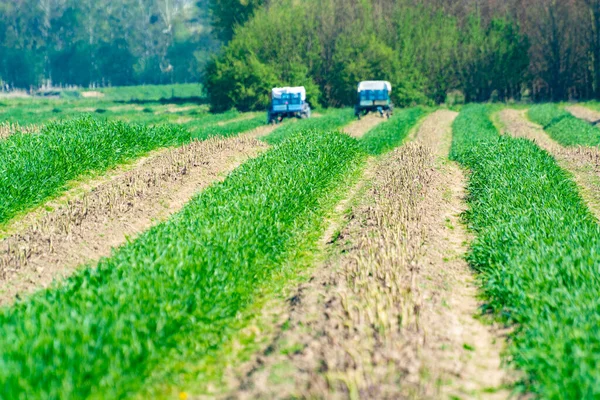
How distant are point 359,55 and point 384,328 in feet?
161

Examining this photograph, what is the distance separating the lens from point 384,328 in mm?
6445

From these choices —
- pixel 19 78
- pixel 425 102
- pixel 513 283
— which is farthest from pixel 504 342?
pixel 19 78

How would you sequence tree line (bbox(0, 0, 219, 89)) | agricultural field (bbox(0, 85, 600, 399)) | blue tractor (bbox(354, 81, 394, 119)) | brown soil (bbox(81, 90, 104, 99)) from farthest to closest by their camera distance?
tree line (bbox(0, 0, 219, 89)) < brown soil (bbox(81, 90, 104, 99)) < blue tractor (bbox(354, 81, 394, 119)) < agricultural field (bbox(0, 85, 600, 399))

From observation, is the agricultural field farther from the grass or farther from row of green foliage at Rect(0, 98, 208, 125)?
the grass

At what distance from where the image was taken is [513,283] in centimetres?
757


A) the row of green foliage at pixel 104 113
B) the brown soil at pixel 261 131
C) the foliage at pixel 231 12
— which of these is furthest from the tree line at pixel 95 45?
the brown soil at pixel 261 131

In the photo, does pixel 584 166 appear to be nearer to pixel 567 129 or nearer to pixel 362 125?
pixel 567 129

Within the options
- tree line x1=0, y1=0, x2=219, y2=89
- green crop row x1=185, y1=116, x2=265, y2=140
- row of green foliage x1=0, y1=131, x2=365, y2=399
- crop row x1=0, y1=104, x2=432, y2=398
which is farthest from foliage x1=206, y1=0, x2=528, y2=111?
tree line x1=0, y1=0, x2=219, y2=89

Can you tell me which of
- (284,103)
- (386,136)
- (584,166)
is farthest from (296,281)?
(284,103)

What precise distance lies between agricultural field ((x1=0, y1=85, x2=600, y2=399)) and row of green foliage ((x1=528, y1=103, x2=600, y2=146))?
7551mm

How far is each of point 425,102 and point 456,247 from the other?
4667 cm

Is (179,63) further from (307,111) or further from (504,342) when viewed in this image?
(504,342)

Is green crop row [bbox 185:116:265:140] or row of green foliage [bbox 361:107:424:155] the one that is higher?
green crop row [bbox 185:116:265:140]

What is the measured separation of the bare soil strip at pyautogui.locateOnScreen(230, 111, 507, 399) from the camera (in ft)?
18.4
